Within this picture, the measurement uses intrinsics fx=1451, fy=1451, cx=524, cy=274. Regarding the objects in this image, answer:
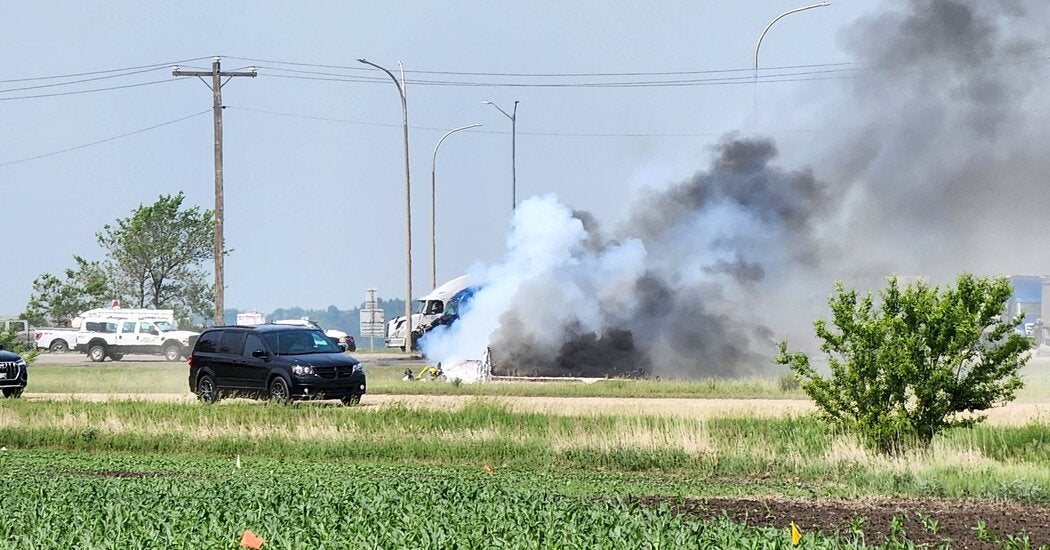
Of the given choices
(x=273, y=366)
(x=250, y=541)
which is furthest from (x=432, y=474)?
(x=273, y=366)

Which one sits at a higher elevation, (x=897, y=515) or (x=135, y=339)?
(x=135, y=339)

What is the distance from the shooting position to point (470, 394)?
37031mm

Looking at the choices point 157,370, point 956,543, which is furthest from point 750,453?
point 157,370

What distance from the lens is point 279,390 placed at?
32250 millimetres

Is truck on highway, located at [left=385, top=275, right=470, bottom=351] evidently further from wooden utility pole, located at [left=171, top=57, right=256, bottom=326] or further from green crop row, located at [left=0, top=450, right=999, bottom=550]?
green crop row, located at [left=0, top=450, right=999, bottom=550]

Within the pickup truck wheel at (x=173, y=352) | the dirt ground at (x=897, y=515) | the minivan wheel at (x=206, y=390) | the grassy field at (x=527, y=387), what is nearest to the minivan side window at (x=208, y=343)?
the minivan wheel at (x=206, y=390)

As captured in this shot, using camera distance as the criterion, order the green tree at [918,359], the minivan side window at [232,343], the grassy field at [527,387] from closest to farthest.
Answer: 1. the green tree at [918,359]
2. the minivan side window at [232,343]
3. the grassy field at [527,387]

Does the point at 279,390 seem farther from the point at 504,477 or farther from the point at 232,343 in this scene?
the point at 504,477

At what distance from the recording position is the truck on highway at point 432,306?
6512 centimetres

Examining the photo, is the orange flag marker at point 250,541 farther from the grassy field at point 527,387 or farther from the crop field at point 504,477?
the grassy field at point 527,387

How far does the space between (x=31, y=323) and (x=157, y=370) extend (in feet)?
124

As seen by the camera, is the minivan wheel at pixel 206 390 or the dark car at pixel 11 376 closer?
the minivan wheel at pixel 206 390

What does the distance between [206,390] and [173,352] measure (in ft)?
109

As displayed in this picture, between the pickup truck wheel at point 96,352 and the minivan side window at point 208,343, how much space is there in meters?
33.5
